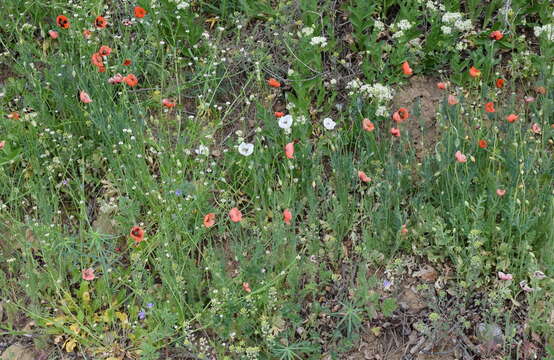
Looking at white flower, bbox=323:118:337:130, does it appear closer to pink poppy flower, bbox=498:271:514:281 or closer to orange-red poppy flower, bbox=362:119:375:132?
orange-red poppy flower, bbox=362:119:375:132

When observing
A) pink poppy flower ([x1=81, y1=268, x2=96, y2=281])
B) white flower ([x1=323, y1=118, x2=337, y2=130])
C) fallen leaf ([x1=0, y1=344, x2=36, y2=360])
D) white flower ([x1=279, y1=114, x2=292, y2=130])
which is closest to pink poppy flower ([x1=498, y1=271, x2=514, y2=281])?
white flower ([x1=323, y1=118, x2=337, y2=130])

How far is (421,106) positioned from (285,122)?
44.4 inches

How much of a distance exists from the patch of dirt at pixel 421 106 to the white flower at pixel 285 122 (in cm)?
A: 86

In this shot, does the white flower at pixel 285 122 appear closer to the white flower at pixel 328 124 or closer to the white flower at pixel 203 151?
the white flower at pixel 328 124

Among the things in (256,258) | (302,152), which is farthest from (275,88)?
(256,258)

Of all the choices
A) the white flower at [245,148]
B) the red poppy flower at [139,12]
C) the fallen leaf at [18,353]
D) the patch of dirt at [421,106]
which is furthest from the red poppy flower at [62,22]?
the patch of dirt at [421,106]

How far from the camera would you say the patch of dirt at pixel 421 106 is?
15.3 feet

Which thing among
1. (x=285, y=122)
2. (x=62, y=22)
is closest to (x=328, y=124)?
(x=285, y=122)

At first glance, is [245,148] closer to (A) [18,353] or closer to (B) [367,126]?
(B) [367,126]

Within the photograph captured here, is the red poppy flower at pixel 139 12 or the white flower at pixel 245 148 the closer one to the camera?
the white flower at pixel 245 148

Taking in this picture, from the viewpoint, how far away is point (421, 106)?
4.85 meters

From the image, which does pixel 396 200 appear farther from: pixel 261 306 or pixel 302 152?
pixel 261 306

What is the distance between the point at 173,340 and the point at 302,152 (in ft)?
4.86

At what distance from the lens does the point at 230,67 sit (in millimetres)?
5203
